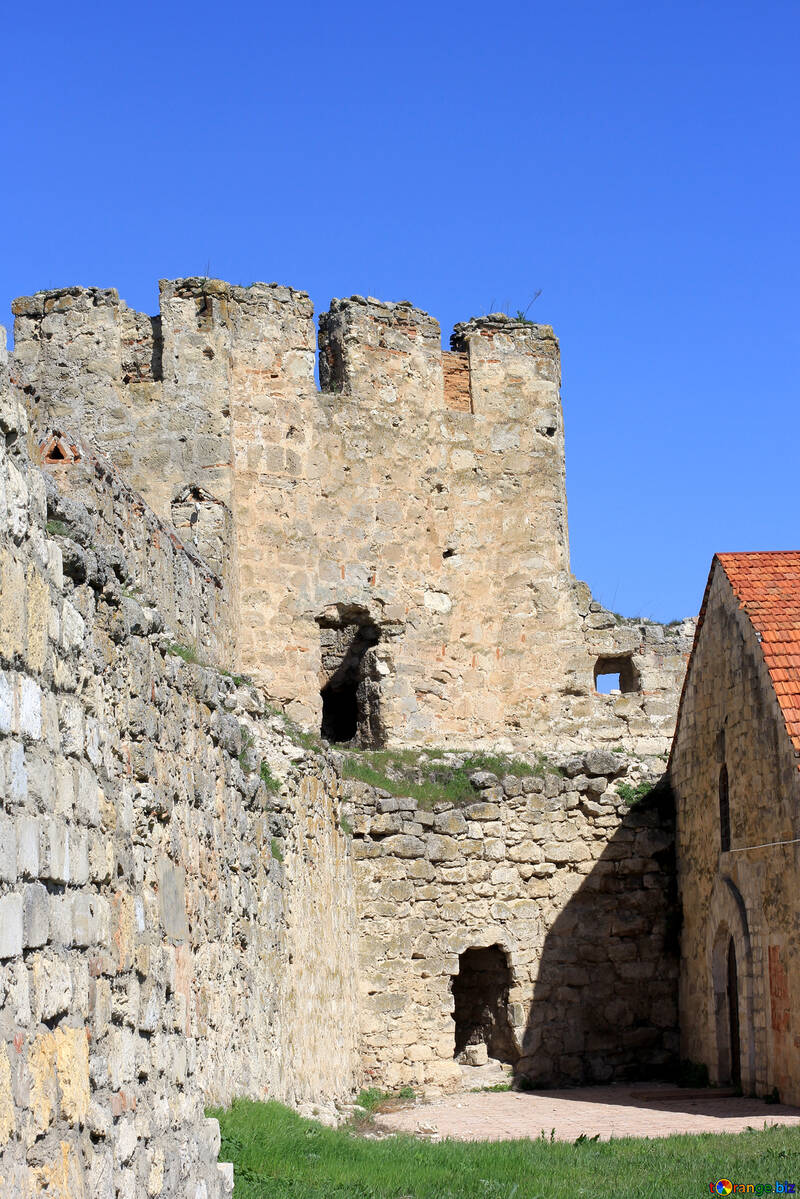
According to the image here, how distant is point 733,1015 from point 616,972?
1.44 meters

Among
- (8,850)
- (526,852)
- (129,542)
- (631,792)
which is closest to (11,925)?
(8,850)

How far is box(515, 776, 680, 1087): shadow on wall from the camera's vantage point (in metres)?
14.6

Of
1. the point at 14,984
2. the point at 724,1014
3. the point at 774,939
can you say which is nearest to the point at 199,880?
the point at 14,984

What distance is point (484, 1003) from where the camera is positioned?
48.9 ft

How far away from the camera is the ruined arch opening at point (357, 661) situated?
16156 millimetres

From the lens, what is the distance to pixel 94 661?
5570mm

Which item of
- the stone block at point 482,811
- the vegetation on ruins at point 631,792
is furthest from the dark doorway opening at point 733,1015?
the stone block at point 482,811

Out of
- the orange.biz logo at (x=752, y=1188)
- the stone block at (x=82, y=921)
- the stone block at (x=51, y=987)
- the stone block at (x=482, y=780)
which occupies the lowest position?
the orange.biz logo at (x=752, y=1188)

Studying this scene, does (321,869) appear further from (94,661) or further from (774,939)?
(94,661)

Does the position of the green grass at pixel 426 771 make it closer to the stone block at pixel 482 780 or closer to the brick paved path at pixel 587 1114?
the stone block at pixel 482 780

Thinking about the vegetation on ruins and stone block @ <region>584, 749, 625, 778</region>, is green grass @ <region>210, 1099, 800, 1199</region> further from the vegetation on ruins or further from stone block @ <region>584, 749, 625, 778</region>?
stone block @ <region>584, 749, 625, 778</region>

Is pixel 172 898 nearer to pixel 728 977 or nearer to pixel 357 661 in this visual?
pixel 728 977

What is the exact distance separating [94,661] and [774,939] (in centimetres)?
836

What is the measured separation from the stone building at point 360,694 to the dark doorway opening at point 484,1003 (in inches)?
1.2
